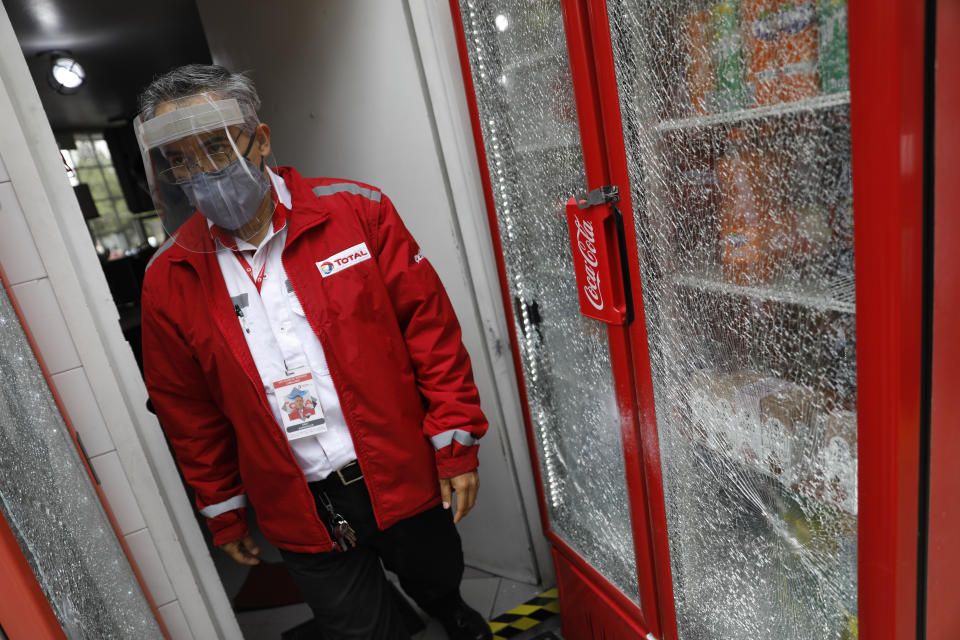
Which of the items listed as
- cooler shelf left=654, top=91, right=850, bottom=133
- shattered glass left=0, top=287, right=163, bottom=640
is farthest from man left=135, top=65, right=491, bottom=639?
cooler shelf left=654, top=91, right=850, bottom=133

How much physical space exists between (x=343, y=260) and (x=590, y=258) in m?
0.58

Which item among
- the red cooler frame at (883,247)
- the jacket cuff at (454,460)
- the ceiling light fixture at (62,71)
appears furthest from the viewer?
the ceiling light fixture at (62,71)

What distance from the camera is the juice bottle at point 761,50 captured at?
3.11 ft

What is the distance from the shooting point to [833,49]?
858 millimetres

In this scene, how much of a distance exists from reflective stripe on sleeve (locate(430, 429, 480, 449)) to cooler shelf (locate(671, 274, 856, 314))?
2.15 feet

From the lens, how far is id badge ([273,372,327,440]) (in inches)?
58.5

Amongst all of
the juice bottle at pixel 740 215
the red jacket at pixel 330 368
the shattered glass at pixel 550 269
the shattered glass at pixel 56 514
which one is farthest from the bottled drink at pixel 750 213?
the shattered glass at pixel 56 514

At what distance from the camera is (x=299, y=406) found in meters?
1.49

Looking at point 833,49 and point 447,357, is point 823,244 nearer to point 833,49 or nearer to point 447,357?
point 833,49

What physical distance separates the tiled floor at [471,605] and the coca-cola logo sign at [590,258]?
1287 mm

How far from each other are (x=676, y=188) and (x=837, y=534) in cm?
67

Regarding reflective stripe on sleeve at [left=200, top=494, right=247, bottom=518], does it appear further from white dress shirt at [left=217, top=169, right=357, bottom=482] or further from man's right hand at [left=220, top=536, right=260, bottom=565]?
white dress shirt at [left=217, top=169, right=357, bottom=482]

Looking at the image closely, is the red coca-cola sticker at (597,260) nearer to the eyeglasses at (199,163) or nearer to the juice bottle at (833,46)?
the juice bottle at (833,46)

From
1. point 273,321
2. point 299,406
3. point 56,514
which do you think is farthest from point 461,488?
point 56,514
